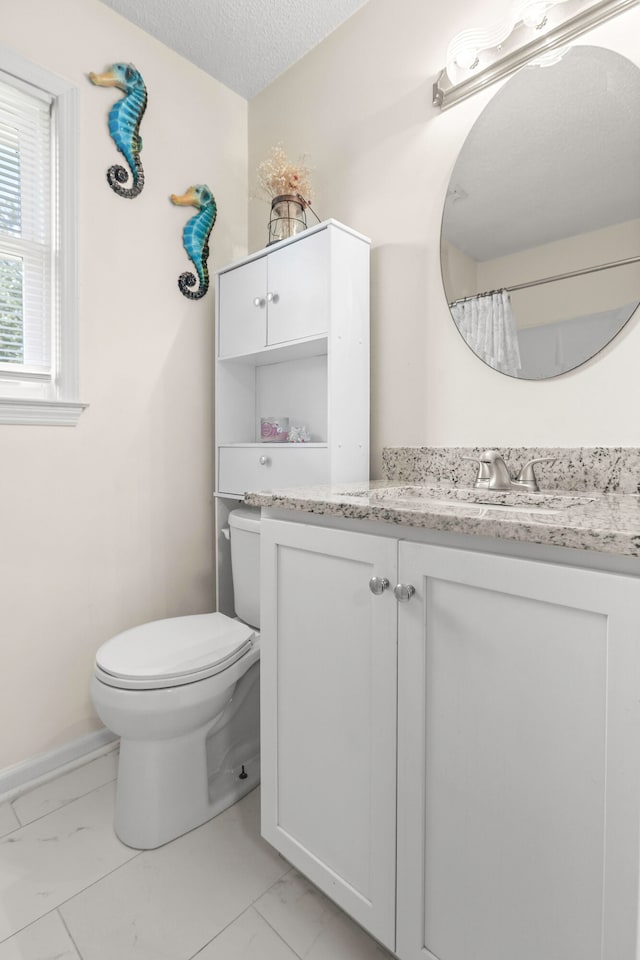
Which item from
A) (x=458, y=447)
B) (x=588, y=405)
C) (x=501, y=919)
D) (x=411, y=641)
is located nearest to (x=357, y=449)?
(x=458, y=447)

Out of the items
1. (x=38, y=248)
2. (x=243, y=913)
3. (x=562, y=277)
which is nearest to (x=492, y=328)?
(x=562, y=277)

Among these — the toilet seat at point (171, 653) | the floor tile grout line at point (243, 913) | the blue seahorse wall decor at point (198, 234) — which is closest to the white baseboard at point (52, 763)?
the toilet seat at point (171, 653)

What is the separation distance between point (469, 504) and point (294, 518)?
41cm

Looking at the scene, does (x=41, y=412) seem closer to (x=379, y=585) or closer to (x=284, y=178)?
(x=284, y=178)

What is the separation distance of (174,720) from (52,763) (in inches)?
26.6

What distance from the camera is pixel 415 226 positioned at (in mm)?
1587

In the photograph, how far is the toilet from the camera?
129 centimetres

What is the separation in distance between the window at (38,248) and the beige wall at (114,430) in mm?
51

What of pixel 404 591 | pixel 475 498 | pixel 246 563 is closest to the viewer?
pixel 404 591

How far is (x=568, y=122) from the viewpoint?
1247 mm

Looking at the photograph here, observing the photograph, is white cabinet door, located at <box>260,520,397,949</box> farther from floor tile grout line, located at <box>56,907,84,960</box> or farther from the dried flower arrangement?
the dried flower arrangement

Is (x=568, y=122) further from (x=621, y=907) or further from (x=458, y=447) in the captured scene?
(x=621, y=907)

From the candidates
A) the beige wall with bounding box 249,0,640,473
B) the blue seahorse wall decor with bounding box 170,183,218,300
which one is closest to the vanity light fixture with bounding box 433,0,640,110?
the beige wall with bounding box 249,0,640,473

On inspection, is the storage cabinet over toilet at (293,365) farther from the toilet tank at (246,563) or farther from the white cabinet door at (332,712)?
the white cabinet door at (332,712)
